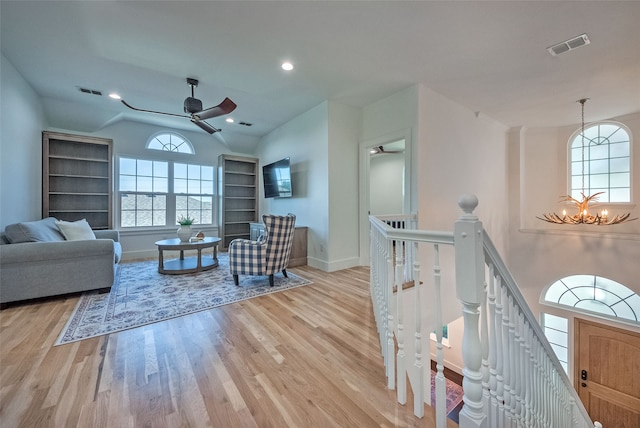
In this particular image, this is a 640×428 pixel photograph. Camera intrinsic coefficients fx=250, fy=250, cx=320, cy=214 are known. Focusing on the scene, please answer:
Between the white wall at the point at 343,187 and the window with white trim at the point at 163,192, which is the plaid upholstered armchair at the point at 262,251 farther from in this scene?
the window with white trim at the point at 163,192

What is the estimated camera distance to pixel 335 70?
321 centimetres

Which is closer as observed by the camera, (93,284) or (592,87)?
(93,284)

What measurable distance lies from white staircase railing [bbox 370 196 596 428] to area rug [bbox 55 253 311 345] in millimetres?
2083

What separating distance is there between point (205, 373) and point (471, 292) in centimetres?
168

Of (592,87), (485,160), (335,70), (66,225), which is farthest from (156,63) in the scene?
(592,87)

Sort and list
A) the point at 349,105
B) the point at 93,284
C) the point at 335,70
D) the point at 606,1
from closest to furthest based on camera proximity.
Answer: the point at 606,1 < the point at 93,284 < the point at 335,70 < the point at 349,105

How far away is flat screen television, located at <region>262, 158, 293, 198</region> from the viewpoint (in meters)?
4.98

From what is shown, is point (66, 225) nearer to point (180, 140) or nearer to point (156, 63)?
point (156, 63)

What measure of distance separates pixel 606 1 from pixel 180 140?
6.79m

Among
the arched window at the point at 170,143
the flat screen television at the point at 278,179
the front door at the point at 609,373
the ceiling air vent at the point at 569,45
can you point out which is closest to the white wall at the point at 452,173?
the ceiling air vent at the point at 569,45

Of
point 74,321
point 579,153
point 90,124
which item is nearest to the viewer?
point 74,321

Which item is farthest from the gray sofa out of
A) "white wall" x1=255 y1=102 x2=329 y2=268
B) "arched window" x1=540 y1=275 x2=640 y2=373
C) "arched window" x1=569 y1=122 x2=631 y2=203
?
"arched window" x1=569 y1=122 x2=631 y2=203

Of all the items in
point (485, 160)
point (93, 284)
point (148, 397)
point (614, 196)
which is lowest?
point (148, 397)

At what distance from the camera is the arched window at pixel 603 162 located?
4.75 meters
